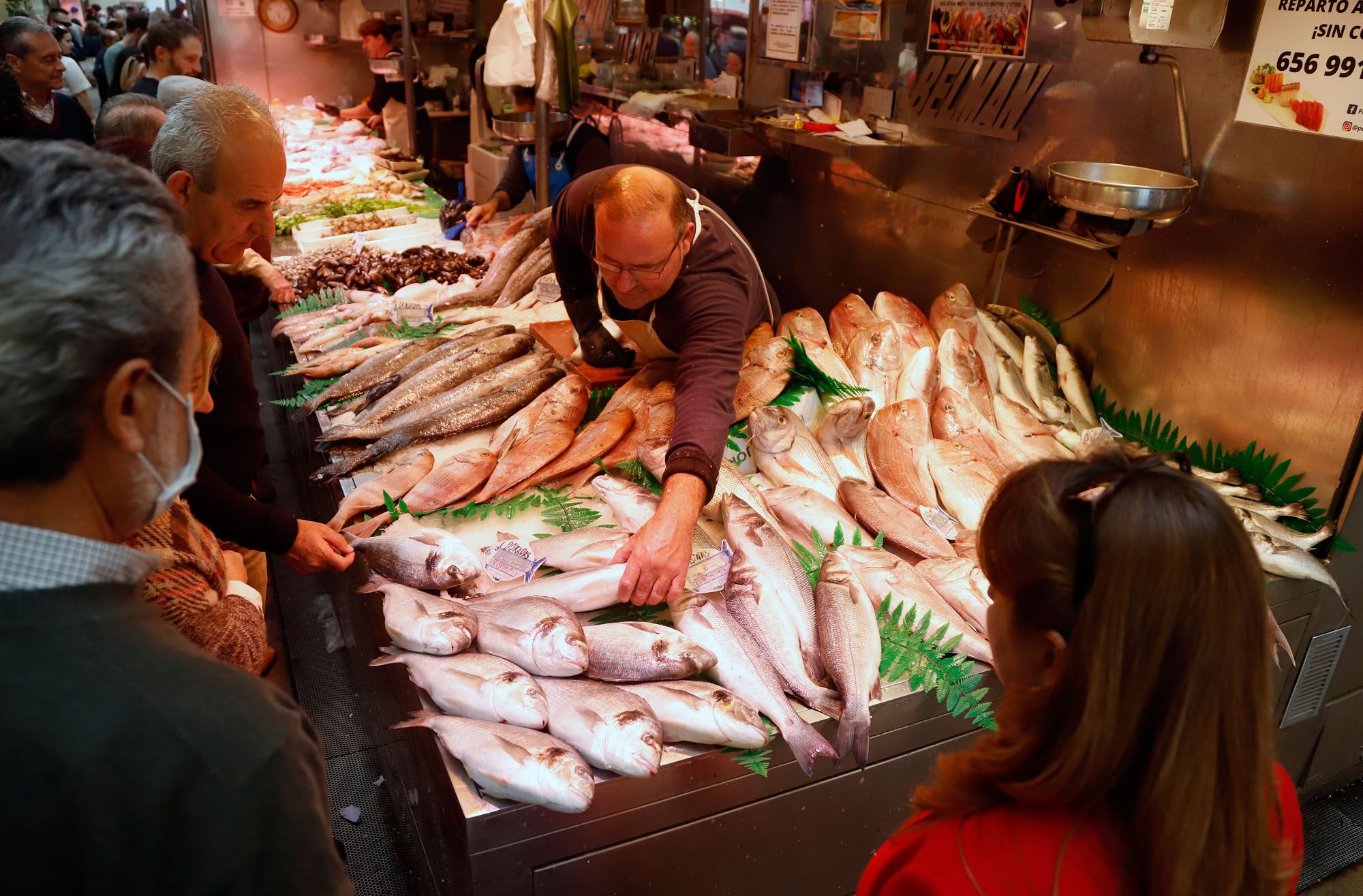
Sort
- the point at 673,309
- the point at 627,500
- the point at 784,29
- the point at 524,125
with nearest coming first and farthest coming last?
the point at 627,500 < the point at 673,309 < the point at 784,29 < the point at 524,125

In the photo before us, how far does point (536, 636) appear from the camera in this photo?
6.90 feet

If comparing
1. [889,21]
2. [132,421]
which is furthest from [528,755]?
[889,21]

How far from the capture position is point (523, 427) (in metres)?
3.27

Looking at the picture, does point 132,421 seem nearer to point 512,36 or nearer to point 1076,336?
point 1076,336

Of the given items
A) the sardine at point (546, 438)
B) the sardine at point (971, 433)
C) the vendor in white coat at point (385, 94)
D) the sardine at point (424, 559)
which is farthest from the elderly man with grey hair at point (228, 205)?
the vendor in white coat at point (385, 94)

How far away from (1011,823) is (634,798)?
0.96 meters

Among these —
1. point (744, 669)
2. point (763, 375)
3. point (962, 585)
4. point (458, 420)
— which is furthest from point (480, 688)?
point (763, 375)

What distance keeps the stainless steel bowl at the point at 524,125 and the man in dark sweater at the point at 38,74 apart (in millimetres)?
2606

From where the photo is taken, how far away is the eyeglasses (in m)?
3.00

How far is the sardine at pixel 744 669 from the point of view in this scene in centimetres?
199

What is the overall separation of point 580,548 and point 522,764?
2.50ft

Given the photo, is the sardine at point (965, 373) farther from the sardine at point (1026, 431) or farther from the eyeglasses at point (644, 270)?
the eyeglasses at point (644, 270)

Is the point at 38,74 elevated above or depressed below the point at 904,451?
above

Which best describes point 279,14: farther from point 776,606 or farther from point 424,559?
point 776,606
